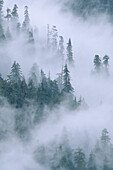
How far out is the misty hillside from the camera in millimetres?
101438

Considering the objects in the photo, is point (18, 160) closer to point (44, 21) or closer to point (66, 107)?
point (66, 107)

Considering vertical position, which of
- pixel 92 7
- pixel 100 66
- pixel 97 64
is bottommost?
pixel 100 66

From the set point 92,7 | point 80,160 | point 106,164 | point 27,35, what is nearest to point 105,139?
point 106,164

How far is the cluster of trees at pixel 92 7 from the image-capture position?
173750 mm

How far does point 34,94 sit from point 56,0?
292ft

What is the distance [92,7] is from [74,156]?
83165 mm

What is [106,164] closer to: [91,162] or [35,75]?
[91,162]

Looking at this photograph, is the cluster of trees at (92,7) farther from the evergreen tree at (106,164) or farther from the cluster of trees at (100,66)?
the evergreen tree at (106,164)

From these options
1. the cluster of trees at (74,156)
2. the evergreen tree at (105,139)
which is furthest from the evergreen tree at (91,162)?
the evergreen tree at (105,139)

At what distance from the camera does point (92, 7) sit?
574 feet

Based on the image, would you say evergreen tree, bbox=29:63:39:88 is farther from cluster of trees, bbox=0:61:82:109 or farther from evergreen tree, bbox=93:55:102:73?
evergreen tree, bbox=93:55:102:73

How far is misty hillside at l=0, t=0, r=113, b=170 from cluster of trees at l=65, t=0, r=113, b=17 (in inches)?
830

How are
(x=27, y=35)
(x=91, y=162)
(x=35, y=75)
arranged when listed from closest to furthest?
(x=91, y=162) < (x=35, y=75) < (x=27, y=35)

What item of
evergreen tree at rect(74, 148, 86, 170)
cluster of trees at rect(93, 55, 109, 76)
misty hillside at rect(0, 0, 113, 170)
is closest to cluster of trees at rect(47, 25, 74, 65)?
misty hillside at rect(0, 0, 113, 170)
